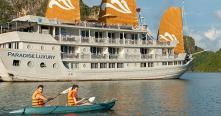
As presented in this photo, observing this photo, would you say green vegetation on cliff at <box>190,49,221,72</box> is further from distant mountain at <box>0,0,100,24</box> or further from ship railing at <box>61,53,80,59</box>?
ship railing at <box>61,53,80,59</box>

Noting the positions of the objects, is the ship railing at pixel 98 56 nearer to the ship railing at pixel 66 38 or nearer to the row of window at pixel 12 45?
the ship railing at pixel 66 38

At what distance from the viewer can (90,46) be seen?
151ft

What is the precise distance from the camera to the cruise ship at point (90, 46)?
40.8 m

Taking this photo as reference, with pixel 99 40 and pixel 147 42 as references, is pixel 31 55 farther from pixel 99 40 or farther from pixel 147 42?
pixel 147 42

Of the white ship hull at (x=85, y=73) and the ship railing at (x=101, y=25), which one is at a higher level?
the ship railing at (x=101, y=25)

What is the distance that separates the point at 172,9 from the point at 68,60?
19479 mm

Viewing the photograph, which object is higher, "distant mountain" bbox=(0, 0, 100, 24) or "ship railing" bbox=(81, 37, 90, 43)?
"distant mountain" bbox=(0, 0, 100, 24)

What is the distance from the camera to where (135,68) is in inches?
1887

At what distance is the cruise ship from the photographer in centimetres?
4084

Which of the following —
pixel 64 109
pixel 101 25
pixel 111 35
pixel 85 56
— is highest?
pixel 101 25

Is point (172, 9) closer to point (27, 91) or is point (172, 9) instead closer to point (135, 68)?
point (135, 68)

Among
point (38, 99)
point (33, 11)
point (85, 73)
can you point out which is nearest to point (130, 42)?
point (85, 73)

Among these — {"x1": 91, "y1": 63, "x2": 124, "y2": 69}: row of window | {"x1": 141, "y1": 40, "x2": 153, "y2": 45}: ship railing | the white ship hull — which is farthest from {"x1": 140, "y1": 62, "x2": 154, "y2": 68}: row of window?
{"x1": 91, "y1": 63, "x2": 124, "y2": 69}: row of window

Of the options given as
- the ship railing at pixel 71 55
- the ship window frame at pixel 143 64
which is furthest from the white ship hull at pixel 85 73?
the ship railing at pixel 71 55
